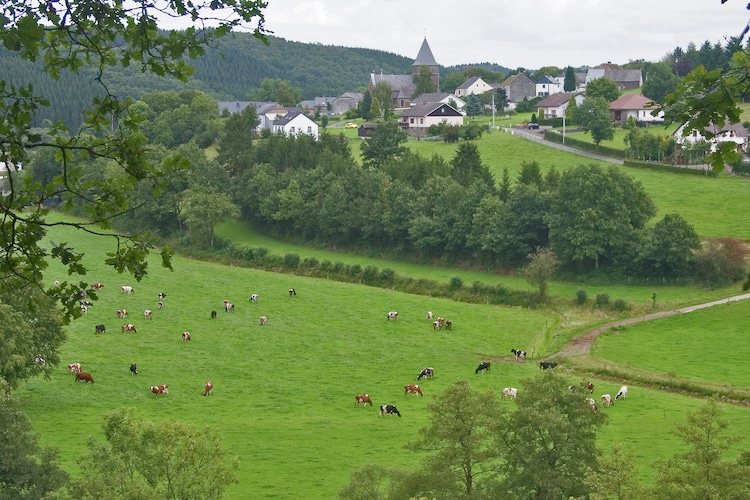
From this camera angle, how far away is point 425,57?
184 metres

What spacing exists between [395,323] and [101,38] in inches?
1889

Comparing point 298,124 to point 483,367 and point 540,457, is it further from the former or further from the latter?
point 540,457

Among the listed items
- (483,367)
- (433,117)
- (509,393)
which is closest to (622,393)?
(509,393)

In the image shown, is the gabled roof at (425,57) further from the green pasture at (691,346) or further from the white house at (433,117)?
the green pasture at (691,346)

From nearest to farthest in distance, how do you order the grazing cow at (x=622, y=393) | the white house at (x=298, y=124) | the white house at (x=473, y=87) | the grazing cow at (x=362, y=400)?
the grazing cow at (x=362, y=400), the grazing cow at (x=622, y=393), the white house at (x=298, y=124), the white house at (x=473, y=87)

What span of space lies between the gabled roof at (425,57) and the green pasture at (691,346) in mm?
131173

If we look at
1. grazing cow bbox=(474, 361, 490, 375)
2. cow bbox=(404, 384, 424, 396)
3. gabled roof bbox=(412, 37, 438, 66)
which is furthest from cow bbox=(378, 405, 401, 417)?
gabled roof bbox=(412, 37, 438, 66)

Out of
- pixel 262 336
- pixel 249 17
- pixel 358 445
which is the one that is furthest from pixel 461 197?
pixel 249 17

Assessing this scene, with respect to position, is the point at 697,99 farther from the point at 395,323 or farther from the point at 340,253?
the point at 340,253

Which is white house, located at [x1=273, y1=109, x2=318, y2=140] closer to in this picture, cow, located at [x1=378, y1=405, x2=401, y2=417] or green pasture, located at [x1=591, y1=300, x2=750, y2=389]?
green pasture, located at [x1=591, y1=300, x2=750, y2=389]

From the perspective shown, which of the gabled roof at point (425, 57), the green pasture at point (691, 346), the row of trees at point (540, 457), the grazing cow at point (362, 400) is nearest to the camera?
the row of trees at point (540, 457)

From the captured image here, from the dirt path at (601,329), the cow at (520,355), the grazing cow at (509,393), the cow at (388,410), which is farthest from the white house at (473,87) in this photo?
the cow at (388,410)

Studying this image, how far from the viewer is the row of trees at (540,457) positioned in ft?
74.2

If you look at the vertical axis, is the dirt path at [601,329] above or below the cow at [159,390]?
above
